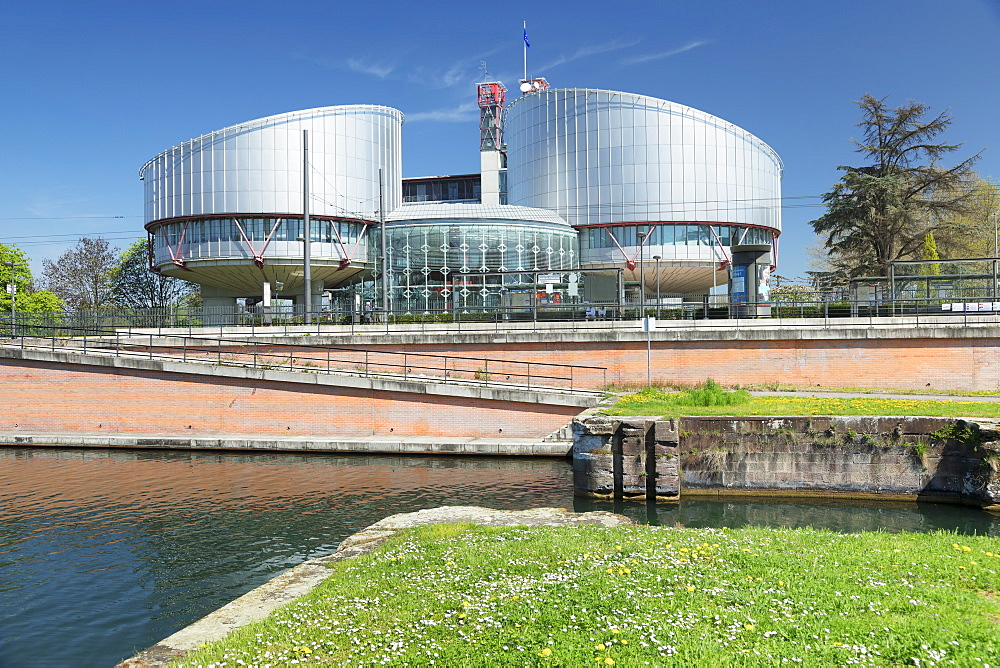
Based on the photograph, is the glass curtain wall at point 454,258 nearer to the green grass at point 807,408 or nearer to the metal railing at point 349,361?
the metal railing at point 349,361

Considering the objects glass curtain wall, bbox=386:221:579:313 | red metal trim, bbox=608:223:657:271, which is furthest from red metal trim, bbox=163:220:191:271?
red metal trim, bbox=608:223:657:271

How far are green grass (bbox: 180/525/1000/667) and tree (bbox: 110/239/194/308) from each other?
237 feet

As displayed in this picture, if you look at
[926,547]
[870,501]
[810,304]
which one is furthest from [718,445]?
[810,304]

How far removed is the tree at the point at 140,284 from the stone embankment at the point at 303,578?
2689 inches

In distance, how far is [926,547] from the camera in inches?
364

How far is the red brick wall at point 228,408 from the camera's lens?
81.3 ft

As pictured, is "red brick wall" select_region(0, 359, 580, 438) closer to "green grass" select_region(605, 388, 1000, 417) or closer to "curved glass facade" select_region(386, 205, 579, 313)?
"green grass" select_region(605, 388, 1000, 417)

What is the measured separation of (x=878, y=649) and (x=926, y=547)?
4235mm

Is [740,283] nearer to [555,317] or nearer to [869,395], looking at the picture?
[555,317]

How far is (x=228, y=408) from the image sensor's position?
86.6ft

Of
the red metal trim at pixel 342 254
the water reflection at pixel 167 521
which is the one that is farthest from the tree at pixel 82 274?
the water reflection at pixel 167 521

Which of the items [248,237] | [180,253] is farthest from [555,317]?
[180,253]

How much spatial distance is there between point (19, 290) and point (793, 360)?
63.8 meters

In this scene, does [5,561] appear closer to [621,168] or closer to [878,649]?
[878,649]
